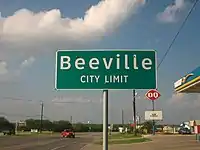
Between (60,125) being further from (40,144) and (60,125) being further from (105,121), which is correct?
(105,121)

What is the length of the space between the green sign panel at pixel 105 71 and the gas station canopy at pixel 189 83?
1535cm

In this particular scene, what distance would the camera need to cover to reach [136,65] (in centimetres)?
496

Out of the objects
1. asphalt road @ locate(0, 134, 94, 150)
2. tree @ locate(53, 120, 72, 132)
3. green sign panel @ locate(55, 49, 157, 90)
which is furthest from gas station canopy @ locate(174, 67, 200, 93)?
tree @ locate(53, 120, 72, 132)

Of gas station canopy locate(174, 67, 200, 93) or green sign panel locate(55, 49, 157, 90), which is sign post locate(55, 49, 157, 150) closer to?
green sign panel locate(55, 49, 157, 90)

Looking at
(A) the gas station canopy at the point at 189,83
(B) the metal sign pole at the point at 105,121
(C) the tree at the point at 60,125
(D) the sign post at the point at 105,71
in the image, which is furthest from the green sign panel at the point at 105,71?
(C) the tree at the point at 60,125

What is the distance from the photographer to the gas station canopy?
66.8ft

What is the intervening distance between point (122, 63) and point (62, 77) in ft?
2.67

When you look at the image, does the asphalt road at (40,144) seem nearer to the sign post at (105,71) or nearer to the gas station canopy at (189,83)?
the gas station canopy at (189,83)

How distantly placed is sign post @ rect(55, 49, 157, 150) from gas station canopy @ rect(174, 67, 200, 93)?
50.4 feet

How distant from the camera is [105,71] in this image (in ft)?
16.4

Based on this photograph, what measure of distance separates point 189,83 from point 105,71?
1732cm

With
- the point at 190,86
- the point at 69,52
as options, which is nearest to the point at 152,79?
the point at 69,52

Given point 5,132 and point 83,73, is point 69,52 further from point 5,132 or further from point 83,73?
point 5,132

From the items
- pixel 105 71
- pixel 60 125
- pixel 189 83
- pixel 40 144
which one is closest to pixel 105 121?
pixel 105 71
